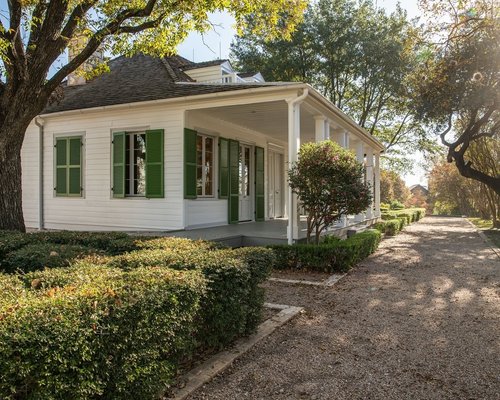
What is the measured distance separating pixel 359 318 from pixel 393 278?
2.69 m

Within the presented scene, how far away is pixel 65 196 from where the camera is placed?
1095 centimetres

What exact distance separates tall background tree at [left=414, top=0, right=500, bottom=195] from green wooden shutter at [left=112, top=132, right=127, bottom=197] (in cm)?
1032

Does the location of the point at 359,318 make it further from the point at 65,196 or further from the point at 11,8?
the point at 65,196

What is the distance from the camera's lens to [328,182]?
754cm

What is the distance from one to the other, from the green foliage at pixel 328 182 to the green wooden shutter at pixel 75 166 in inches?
231

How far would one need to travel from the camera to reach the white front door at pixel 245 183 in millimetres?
12297

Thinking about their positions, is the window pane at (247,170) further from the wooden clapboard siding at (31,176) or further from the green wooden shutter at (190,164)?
the wooden clapboard siding at (31,176)

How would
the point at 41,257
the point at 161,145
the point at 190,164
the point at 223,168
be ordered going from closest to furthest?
the point at 41,257
the point at 190,164
the point at 161,145
the point at 223,168

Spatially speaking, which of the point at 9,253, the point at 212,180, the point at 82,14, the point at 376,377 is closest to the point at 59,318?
the point at 376,377

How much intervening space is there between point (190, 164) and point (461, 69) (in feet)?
37.9

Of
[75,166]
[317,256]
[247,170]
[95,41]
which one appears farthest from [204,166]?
[317,256]

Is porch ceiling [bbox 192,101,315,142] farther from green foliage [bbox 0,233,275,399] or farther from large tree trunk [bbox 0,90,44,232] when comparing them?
green foliage [bbox 0,233,275,399]

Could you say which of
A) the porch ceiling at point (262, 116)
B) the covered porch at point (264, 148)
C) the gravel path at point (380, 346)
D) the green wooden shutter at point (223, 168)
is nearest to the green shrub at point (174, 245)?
the gravel path at point (380, 346)

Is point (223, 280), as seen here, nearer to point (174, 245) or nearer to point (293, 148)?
point (174, 245)
